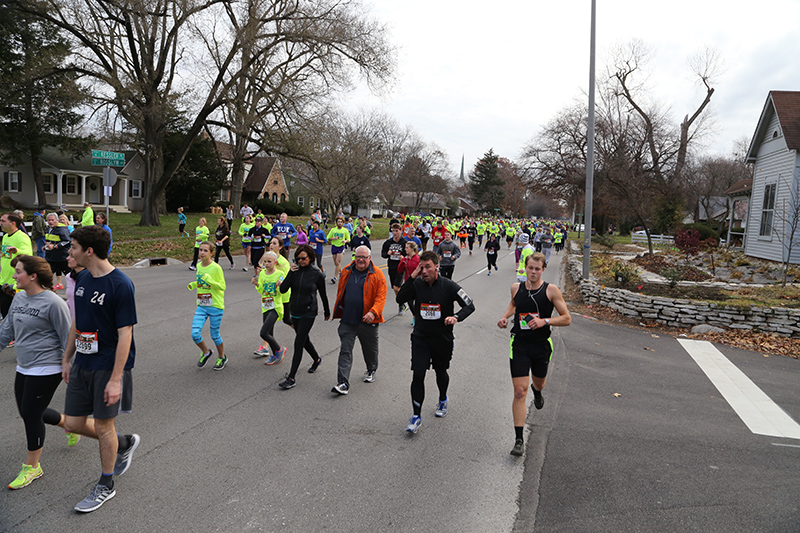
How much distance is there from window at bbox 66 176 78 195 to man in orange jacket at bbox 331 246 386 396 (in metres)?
43.8

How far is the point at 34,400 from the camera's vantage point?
3.71 meters

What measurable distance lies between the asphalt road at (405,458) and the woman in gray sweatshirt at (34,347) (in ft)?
1.22

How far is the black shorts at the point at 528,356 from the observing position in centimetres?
481

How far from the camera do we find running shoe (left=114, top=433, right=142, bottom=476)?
156 inches

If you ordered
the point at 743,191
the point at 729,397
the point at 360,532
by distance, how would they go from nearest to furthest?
the point at 360,532 < the point at 729,397 < the point at 743,191

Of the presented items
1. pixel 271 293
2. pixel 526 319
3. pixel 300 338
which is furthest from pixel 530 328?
pixel 271 293

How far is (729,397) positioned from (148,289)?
1191cm

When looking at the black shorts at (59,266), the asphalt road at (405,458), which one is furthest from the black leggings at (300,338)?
the black shorts at (59,266)

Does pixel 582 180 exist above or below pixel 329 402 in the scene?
above

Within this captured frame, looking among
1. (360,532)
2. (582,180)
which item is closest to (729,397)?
(360,532)

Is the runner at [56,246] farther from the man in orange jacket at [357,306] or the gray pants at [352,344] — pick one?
the gray pants at [352,344]

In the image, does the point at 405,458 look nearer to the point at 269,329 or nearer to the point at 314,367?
the point at 314,367

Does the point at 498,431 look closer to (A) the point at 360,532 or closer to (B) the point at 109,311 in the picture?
(A) the point at 360,532

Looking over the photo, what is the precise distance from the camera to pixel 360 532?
3406 millimetres
